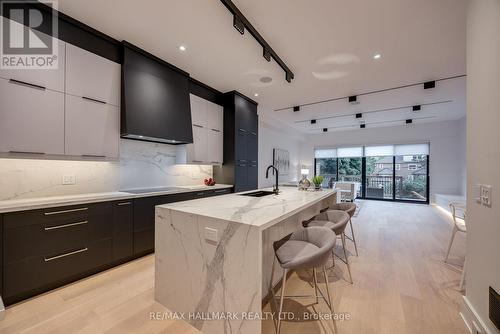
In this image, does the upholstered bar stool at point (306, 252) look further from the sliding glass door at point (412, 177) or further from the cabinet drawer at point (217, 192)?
the sliding glass door at point (412, 177)

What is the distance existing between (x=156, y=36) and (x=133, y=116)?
1015mm

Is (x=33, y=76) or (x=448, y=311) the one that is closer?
(x=448, y=311)

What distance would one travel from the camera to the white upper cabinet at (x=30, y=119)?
5.92 ft

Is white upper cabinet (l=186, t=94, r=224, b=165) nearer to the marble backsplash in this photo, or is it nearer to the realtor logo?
the marble backsplash

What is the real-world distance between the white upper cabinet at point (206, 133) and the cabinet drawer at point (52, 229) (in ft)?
5.24

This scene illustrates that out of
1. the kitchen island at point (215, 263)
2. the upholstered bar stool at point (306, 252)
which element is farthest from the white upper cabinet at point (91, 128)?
the upholstered bar stool at point (306, 252)

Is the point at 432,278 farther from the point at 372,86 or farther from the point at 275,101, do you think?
the point at 275,101

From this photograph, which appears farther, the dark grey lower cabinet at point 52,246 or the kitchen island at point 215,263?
the dark grey lower cabinet at point 52,246

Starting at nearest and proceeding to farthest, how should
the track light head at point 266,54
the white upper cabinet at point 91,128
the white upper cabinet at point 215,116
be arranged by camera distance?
the white upper cabinet at point 91,128 < the track light head at point 266,54 < the white upper cabinet at point 215,116

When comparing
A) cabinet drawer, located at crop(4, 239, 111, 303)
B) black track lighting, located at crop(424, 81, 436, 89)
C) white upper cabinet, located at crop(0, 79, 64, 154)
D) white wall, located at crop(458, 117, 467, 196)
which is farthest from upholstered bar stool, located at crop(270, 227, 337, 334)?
→ white wall, located at crop(458, 117, 467, 196)

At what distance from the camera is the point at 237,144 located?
421 centimetres

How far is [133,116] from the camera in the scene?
266 cm

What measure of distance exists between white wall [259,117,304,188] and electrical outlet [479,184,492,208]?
4.95 m

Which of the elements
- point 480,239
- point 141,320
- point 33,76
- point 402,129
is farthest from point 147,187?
point 402,129
